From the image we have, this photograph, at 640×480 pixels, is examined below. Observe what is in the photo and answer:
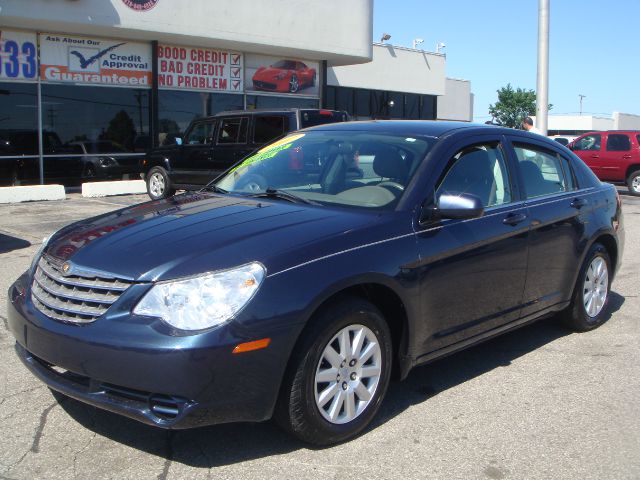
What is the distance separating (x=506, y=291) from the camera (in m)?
4.64

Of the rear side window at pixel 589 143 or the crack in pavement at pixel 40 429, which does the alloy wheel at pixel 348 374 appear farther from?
the rear side window at pixel 589 143

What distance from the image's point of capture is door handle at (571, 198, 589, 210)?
5.42 meters

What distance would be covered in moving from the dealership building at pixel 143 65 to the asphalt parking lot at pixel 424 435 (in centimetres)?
1303

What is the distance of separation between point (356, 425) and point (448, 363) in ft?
4.95

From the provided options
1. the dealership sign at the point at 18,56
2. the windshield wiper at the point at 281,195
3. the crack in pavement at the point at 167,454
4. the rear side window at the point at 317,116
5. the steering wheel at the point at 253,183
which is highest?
A: the dealership sign at the point at 18,56

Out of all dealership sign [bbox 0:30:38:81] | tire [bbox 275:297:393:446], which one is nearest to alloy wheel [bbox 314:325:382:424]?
tire [bbox 275:297:393:446]

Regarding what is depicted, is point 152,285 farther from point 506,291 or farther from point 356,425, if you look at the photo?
point 506,291

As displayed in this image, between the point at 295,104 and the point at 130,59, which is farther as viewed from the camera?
the point at 295,104

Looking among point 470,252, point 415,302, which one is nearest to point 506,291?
point 470,252

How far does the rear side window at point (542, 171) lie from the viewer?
513 centimetres

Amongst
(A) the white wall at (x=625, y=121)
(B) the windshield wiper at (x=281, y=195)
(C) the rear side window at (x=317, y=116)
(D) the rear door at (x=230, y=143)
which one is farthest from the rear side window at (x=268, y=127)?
(A) the white wall at (x=625, y=121)

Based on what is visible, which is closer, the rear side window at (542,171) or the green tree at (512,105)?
the rear side window at (542,171)

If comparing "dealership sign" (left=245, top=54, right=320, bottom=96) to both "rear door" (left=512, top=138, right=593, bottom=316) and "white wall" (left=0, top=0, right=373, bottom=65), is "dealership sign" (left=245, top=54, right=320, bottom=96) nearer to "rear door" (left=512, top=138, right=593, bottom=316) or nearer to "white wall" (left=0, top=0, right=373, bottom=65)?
"white wall" (left=0, top=0, right=373, bottom=65)

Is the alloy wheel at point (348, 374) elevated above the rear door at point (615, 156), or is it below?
below
